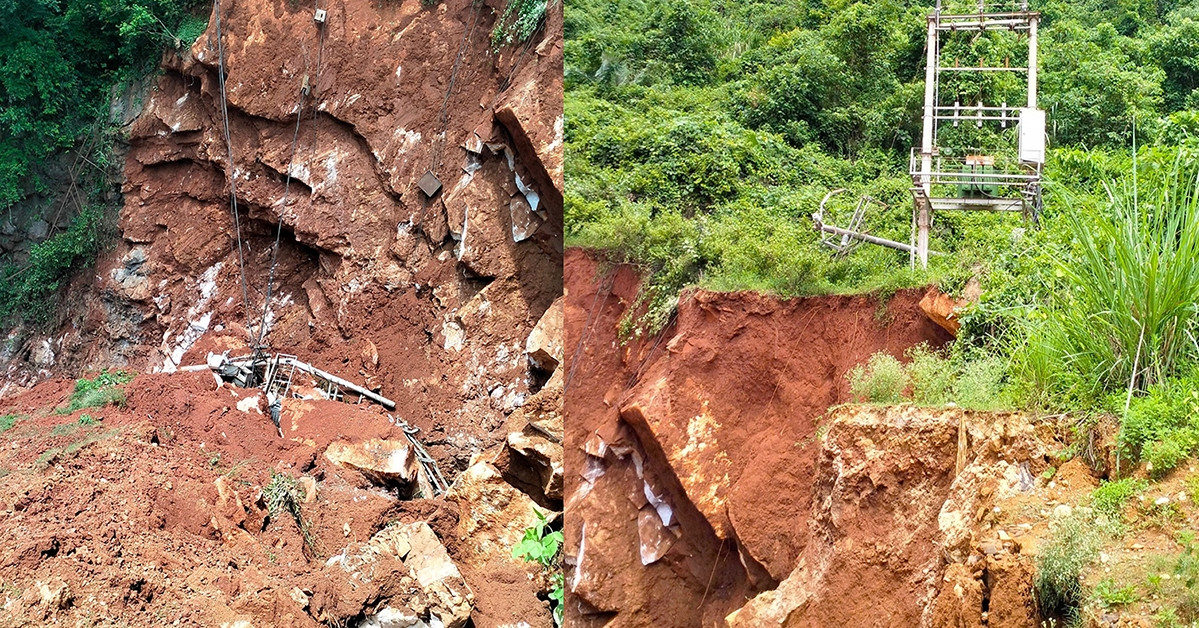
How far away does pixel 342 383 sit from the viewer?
1125 cm

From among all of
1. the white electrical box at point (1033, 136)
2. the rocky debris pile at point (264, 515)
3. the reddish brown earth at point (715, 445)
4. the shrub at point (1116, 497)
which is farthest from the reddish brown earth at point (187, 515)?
the shrub at point (1116, 497)

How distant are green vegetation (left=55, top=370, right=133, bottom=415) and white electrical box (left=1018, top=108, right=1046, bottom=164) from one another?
8.88 metres

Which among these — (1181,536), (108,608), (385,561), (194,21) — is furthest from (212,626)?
(194,21)

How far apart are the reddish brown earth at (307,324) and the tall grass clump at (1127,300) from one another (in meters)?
5.65

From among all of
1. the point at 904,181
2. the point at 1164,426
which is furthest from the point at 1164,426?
the point at 904,181

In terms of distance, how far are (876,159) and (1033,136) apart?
9.56ft

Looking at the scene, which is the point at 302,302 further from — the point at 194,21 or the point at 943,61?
the point at 943,61

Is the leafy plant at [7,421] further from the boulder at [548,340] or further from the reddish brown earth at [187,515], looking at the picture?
the boulder at [548,340]

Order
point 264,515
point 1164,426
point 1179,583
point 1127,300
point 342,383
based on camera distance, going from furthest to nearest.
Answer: point 342,383
point 264,515
point 1127,300
point 1164,426
point 1179,583

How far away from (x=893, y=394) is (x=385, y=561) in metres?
4.62

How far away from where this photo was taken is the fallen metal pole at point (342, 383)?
1113cm

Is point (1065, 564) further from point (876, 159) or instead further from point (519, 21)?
point (519, 21)

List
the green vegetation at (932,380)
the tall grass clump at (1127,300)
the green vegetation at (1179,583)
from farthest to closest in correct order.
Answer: the green vegetation at (932,380) → the tall grass clump at (1127,300) → the green vegetation at (1179,583)

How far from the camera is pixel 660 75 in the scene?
34.1 feet
